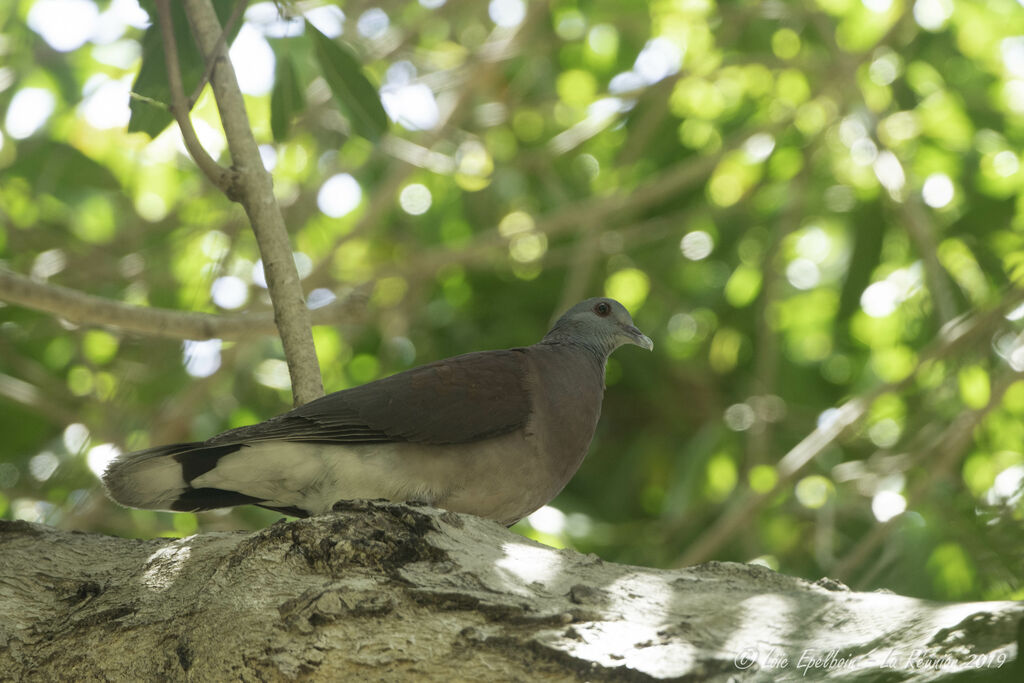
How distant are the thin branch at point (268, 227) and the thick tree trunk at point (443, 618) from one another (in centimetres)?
84

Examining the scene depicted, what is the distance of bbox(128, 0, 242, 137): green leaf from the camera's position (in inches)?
127

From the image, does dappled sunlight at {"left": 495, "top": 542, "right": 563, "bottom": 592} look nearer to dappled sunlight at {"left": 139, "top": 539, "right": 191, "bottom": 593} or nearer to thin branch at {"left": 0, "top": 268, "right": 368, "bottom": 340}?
dappled sunlight at {"left": 139, "top": 539, "right": 191, "bottom": 593}

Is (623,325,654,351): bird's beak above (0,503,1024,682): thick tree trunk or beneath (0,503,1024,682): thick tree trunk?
above

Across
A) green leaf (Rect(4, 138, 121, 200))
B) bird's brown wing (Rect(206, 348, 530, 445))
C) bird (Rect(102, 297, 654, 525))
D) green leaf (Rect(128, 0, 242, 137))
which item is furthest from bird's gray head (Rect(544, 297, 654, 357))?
green leaf (Rect(4, 138, 121, 200))

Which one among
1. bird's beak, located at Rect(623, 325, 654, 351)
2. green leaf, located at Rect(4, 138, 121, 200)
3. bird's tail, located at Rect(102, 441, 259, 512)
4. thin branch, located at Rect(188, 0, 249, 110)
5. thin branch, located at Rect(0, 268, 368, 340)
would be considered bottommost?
bird's tail, located at Rect(102, 441, 259, 512)

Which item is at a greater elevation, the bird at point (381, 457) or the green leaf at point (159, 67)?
the green leaf at point (159, 67)

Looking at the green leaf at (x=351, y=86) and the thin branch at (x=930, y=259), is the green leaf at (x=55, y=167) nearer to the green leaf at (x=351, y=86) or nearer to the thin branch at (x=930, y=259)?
the green leaf at (x=351, y=86)

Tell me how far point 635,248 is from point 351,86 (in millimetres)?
3389

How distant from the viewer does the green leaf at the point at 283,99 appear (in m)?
4.04

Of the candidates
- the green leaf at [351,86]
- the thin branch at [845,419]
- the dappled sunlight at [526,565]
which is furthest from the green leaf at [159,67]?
the thin branch at [845,419]

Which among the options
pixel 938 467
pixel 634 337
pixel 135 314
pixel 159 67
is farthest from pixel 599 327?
pixel 159 67

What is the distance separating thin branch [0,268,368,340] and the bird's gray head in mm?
1011

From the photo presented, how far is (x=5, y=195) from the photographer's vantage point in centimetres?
610

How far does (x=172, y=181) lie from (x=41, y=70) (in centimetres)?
178
